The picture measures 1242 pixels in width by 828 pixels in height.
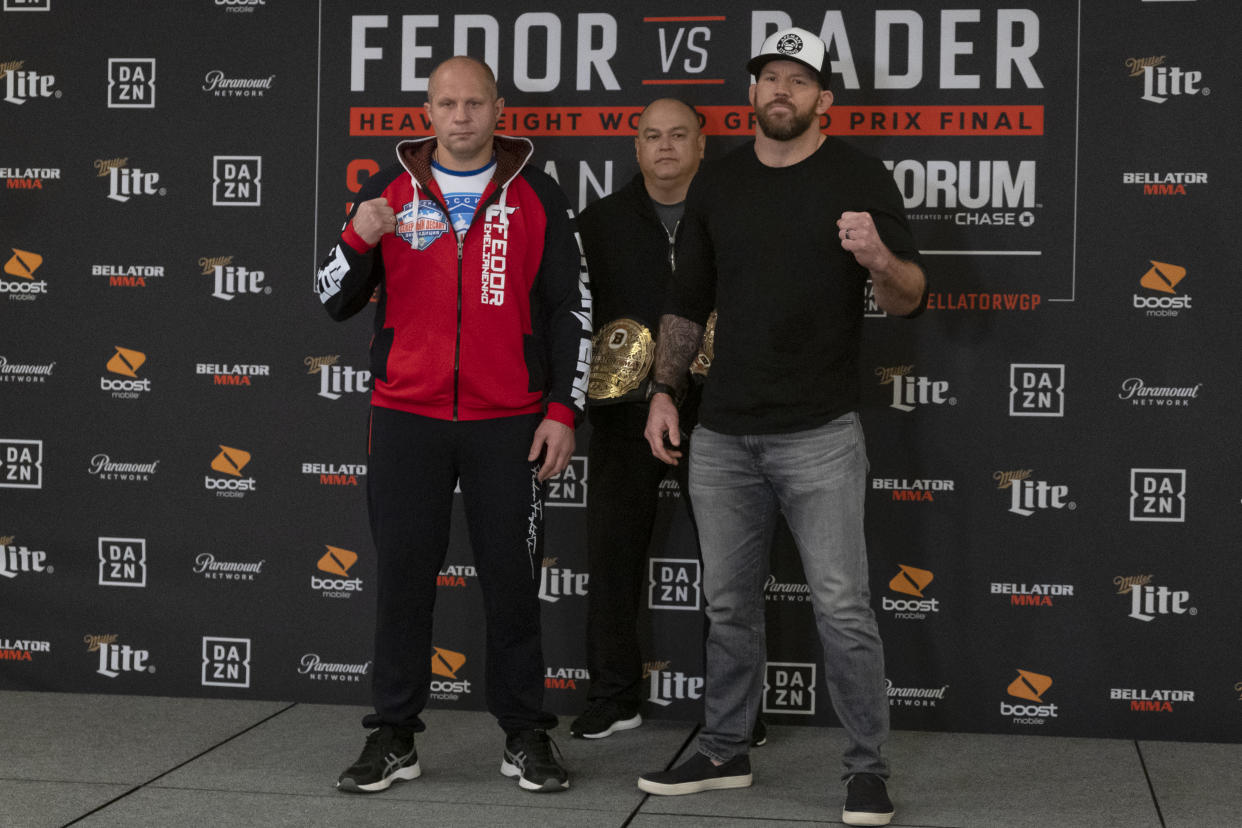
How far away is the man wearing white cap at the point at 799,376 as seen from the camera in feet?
8.94

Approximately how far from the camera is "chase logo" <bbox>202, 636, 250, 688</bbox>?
12.4ft

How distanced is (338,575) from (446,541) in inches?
36.1

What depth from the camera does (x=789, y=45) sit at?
2.77 meters

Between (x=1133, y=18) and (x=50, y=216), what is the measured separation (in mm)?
3189

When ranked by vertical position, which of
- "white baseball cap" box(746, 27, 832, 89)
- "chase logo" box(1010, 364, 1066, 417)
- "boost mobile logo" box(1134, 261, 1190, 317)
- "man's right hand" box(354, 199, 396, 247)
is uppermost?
"white baseball cap" box(746, 27, 832, 89)

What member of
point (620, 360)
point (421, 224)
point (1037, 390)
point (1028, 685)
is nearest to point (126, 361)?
point (421, 224)

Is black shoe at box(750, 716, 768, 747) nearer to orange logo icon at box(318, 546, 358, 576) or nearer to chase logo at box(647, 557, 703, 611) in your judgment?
chase logo at box(647, 557, 703, 611)

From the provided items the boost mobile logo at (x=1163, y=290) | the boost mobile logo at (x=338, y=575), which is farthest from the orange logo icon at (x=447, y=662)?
the boost mobile logo at (x=1163, y=290)

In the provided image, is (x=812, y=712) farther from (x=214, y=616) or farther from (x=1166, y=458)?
(x=214, y=616)

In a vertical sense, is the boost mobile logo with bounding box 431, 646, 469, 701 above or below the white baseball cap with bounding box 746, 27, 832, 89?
below

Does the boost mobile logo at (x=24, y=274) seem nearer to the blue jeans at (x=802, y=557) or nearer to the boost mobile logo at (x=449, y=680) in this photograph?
the boost mobile logo at (x=449, y=680)

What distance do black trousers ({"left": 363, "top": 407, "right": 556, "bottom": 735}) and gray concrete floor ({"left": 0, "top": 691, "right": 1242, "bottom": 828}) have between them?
9.0 inches

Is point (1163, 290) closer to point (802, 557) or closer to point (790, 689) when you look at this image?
point (802, 557)

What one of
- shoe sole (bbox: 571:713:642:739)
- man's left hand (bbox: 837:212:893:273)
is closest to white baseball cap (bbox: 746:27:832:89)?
man's left hand (bbox: 837:212:893:273)
